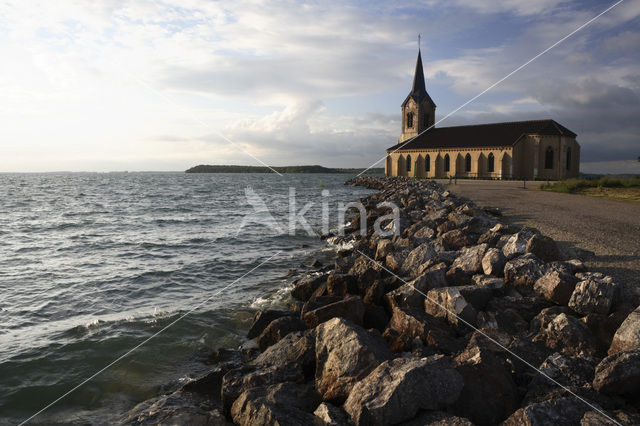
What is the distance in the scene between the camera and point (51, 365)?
215 inches

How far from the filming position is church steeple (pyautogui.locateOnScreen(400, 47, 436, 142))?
6531cm

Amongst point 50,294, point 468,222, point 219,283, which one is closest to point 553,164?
point 468,222

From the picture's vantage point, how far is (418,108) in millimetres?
65188

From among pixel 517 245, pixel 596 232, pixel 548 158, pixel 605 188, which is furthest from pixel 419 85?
pixel 517 245

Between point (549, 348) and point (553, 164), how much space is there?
177 feet

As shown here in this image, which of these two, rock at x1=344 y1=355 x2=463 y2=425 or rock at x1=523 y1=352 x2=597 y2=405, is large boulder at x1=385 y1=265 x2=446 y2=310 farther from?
rock at x1=344 y1=355 x2=463 y2=425

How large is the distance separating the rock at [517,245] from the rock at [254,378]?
4.33 meters

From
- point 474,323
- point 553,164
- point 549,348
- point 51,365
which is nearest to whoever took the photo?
point 549,348

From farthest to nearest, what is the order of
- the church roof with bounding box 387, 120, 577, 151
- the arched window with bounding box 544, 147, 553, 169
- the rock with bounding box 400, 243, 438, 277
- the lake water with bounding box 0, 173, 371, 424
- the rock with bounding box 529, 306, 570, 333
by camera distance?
the church roof with bounding box 387, 120, 577, 151
the arched window with bounding box 544, 147, 553, 169
the rock with bounding box 400, 243, 438, 277
the lake water with bounding box 0, 173, 371, 424
the rock with bounding box 529, 306, 570, 333

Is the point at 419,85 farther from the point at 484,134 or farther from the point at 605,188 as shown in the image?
the point at 605,188

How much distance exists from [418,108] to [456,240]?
61042mm


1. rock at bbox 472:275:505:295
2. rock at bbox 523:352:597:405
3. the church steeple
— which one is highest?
the church steeple

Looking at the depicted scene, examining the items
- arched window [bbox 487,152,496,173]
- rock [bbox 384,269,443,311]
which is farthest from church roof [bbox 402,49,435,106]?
rock [bbox 384,269,443,311]

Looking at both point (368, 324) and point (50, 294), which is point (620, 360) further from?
point (50, 294)
